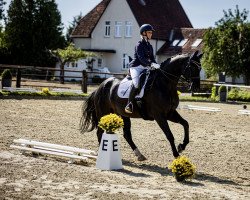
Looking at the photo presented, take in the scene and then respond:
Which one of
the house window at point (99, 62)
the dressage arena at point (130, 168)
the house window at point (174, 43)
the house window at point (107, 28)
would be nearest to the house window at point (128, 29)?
the house window at point (107, 28)

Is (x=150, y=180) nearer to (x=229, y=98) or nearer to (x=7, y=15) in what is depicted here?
(x=229, y=98)

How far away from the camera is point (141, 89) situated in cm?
1044

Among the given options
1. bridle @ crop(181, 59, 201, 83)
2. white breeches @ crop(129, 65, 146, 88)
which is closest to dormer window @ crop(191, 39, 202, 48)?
white breeches @ crop(129, 65, 146, 88)

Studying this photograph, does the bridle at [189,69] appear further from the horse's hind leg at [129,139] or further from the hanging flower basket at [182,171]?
the hanging flower basket at [182,171]

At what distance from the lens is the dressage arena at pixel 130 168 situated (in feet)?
23.6

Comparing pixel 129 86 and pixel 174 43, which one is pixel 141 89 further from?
pixel 174 43

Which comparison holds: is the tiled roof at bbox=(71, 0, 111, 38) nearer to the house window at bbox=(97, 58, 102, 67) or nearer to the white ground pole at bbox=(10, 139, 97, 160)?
the house window at bbox=(97, 58, 102, 67)

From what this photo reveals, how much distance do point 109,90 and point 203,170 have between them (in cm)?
316

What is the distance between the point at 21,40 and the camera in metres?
57.9

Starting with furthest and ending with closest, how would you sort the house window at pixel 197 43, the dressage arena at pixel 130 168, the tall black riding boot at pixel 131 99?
the house window at pixel 197 43 < the tall black riding boot at pixel 131 99 < the dressage arena at pixel 130 168

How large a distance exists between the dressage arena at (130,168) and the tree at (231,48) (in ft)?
76.8

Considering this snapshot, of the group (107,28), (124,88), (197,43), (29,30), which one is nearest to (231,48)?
(197,43)

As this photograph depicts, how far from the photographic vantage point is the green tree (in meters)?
57.7

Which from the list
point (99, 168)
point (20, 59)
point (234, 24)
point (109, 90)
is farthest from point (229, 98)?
point (20, 59)
